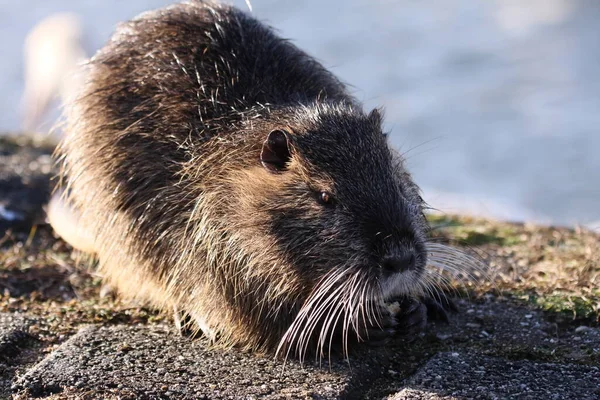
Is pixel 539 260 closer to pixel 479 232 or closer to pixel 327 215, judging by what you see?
pixel 479 232

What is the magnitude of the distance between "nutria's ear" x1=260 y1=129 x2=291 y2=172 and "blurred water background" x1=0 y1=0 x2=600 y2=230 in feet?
19.0

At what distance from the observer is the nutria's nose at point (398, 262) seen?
137 inches

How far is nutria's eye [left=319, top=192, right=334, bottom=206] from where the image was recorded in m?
3.68

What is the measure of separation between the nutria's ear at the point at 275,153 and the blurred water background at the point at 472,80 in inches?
228

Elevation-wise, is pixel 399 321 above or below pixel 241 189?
below

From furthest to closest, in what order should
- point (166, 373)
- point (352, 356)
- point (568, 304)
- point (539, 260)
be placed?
1. point (539, 260)
2. point (568, 304)
3. point (352, 356)
4. point (166, 373)

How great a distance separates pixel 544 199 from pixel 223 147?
8015mm

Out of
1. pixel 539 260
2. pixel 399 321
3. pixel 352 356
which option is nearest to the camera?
pixel 352 356

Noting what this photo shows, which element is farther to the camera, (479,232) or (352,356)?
(479,232)

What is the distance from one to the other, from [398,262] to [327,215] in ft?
1.22

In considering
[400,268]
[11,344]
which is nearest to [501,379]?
[400,268]

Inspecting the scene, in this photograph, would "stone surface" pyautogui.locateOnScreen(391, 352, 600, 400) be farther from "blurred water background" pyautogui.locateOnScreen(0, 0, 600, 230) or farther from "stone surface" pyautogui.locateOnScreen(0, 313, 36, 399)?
"blurred water background" pyautogui.locateOnScreen(0, 0, 600, 230)

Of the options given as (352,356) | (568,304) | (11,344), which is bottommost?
(11,344)

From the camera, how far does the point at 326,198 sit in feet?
12.1
